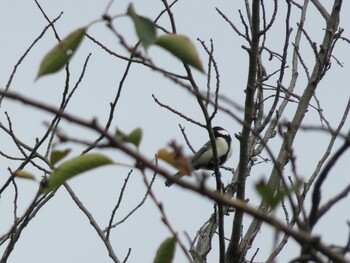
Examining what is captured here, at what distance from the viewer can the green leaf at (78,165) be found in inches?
45.8

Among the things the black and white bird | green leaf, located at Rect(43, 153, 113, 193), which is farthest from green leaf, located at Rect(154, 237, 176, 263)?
the black and white bird

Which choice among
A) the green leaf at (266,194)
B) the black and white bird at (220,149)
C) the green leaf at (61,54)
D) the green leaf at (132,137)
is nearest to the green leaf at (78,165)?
the green leaf at (132,137)

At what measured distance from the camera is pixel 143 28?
1.16m

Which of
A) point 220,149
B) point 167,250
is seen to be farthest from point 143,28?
point 220,149

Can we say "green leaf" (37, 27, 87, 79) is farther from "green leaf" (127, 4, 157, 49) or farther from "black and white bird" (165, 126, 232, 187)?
"black and white bird" (165, 126, 232, 187)

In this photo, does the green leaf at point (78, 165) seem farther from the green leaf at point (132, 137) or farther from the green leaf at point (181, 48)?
the green leaf at point (181, 48)

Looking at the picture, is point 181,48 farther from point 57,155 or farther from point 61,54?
point 57,155

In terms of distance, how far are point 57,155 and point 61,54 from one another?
8.4 inches

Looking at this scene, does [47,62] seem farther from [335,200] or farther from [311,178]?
[311,178]

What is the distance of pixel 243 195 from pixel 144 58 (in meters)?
1.50

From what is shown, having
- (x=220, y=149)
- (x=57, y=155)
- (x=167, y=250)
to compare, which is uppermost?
(x=220, y=149)

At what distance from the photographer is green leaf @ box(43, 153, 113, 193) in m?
1.16

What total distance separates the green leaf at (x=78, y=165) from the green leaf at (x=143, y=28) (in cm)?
20

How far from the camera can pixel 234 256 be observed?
2.67 meters
